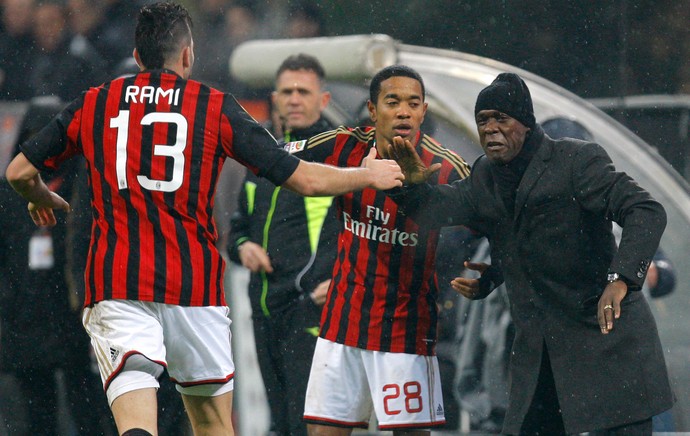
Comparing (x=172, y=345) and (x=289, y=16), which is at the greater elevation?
(x=289, y=16)

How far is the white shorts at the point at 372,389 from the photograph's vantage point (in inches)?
185

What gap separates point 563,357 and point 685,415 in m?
2.11

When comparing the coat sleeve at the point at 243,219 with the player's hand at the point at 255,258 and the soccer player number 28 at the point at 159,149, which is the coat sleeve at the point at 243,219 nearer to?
the player's hand at the point at 255,258

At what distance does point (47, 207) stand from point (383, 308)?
1.30 metres

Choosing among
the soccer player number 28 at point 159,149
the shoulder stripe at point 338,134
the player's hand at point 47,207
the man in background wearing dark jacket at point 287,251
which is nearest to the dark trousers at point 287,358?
the man in background wearing dark jacket at point 287,251

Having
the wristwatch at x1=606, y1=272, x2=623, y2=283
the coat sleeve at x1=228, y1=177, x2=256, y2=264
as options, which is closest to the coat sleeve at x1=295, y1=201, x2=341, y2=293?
the coat sleeve at x1=228, y1=177, x2=256, y2=264

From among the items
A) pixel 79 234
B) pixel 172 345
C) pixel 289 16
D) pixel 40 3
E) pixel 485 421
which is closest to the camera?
pixel 172 345

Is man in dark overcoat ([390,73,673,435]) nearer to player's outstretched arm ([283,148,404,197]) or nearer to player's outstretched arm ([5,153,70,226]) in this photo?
player's outstretched arm ([283,148,404,197])

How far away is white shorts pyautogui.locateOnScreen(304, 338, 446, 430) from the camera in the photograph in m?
4.69

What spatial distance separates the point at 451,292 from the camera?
6.11 meters

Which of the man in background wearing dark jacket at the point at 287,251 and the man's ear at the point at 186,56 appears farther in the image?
the man in background wearing dark jacket at the point at 287,251

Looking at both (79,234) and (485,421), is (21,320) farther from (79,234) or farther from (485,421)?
(485,421)

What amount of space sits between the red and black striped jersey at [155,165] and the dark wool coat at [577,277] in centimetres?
74

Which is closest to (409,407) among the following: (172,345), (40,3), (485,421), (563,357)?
(563,357)
